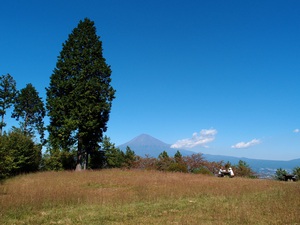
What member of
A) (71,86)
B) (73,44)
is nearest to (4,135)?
(71,86)

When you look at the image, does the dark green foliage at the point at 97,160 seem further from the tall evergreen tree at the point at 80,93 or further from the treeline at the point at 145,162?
the tall evergreen tree at the point at 80,93

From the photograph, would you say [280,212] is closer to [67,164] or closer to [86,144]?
[86,144]

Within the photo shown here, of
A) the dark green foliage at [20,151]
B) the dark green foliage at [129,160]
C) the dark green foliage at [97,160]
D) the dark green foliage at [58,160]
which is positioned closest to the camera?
the dark green foliage at [20,151]

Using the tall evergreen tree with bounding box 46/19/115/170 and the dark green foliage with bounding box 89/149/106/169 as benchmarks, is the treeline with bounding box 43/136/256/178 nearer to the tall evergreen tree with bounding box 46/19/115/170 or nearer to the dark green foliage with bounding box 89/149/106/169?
the dark green foliage with bounding box 89/149/106/169

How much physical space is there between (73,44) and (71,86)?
16.4 feet

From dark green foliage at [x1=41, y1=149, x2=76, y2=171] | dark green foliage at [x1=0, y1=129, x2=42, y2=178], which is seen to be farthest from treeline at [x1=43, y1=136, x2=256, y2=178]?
dark green foliage at [x1=0, y1=129, x2=42, y2=178]

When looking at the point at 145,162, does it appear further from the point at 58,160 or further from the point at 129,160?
the point at 58,160

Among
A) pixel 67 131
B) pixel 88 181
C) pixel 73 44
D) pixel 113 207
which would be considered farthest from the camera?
pixel 73 44

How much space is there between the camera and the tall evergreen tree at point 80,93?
84.6ft

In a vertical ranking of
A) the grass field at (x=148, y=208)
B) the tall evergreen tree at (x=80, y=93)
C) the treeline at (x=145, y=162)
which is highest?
the tall evergreen tree at (x=80, y=93)

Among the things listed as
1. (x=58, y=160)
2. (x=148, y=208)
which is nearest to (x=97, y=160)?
(x=58, y=160)

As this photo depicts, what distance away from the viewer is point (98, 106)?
85.6 feet

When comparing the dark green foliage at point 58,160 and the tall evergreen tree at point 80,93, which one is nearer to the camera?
the tall evergreen tree at point 80,93

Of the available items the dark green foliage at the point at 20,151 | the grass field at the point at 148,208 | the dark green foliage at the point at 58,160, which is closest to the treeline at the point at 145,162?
the dark green foliage at the point at 58,160
